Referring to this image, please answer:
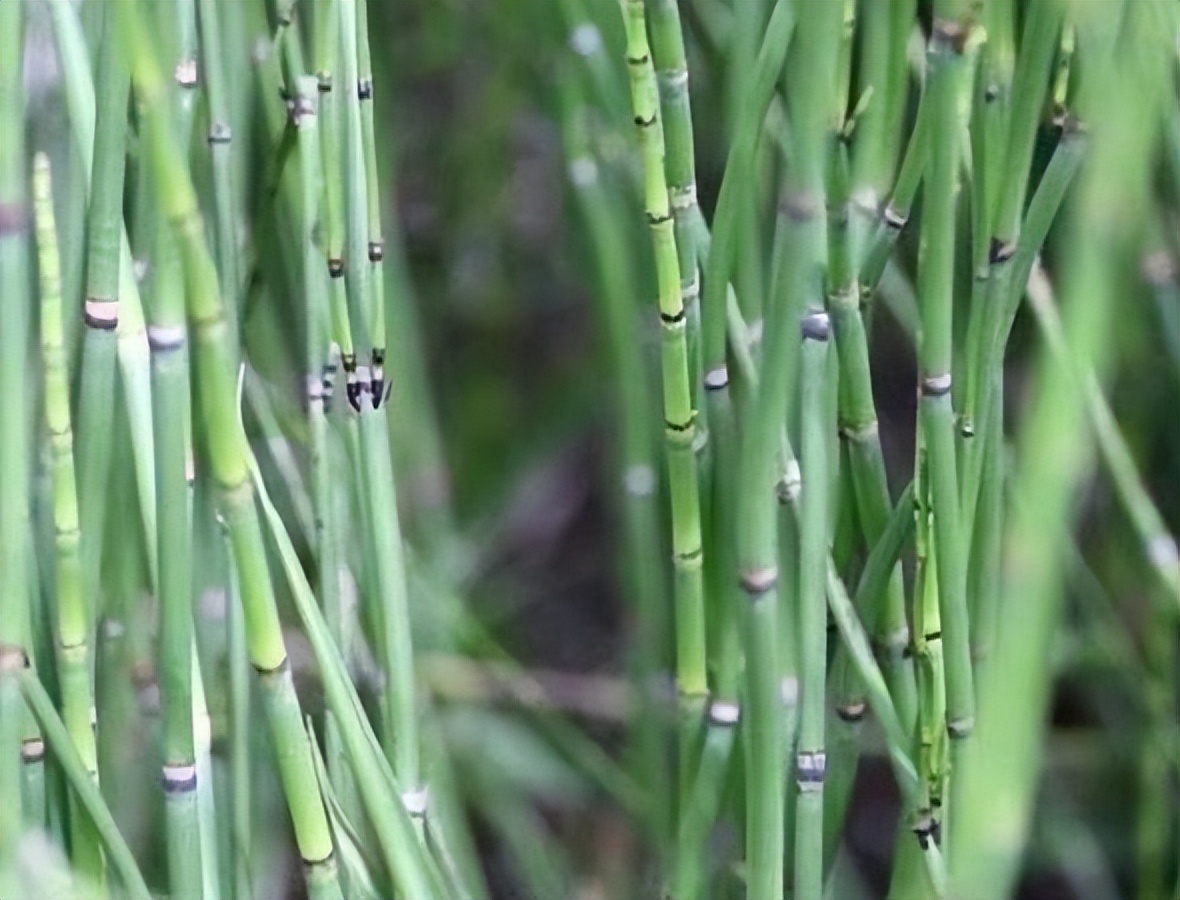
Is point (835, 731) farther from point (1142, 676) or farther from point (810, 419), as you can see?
point (1142, 676)

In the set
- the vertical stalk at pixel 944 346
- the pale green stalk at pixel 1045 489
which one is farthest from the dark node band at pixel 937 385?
the pale green stalk at pixel 1045 489

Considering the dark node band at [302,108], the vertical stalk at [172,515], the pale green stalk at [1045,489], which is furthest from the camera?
the dark node band at [302,108]

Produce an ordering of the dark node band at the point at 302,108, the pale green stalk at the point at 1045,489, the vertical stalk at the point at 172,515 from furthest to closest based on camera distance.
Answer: the dark node band at the point at 302,108 < the vertical stalk at the point at 172,515 < the pale green stalk at the point at 1045,489

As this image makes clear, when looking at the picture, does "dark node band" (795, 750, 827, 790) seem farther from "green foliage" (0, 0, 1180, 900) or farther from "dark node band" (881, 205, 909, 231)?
"dark node band" (881, 205, 909, 231)

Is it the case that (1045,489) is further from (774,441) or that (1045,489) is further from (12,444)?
(12,444)

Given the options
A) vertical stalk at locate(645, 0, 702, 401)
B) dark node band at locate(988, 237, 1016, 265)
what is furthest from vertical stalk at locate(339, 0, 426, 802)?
dark node band at locate(988, 237, 1016, 265)

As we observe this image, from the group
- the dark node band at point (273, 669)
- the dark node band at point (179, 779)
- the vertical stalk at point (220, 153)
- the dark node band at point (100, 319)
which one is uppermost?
the vertical stalk at point (220, 153)

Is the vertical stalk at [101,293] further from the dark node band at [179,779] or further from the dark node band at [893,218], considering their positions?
the dark node band at [893,218]
